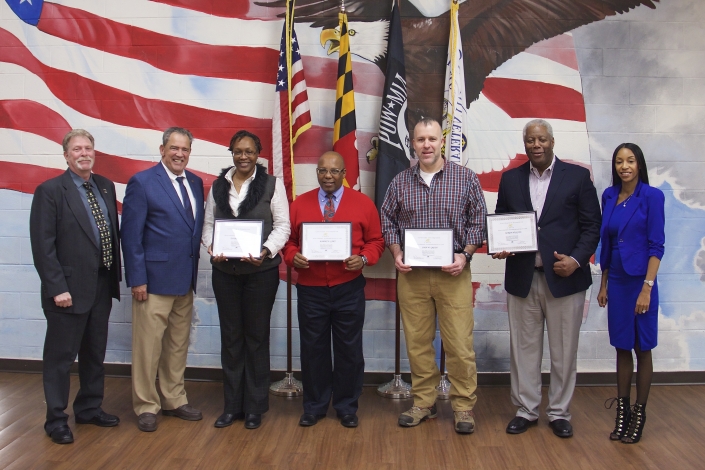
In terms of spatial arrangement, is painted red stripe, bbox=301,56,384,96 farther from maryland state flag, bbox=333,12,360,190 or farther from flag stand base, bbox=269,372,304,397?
flag stand base, bbox=269,372,304,397

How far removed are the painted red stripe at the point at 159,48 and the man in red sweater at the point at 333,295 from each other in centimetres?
117

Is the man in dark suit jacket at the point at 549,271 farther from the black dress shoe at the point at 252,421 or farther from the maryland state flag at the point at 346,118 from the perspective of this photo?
the black dress shoe at the point at 252,421

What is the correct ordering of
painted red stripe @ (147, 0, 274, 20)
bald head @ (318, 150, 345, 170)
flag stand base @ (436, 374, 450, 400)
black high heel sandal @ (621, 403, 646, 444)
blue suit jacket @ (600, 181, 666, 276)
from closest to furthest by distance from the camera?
blue suit jacket @ (600, 181, 666, 276) < black high heel sandal @ (621, 403, 646, 444) < bald head @ (318, 150, 345, 170) < flag stand base @ (436, 374, 450, 400) < painted red stripe @ (147, 0, 274, 20)

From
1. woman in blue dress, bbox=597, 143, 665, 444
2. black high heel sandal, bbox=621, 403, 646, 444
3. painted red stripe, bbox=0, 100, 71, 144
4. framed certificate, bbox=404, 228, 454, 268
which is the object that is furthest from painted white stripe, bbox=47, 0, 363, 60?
black high heel sandal, bbox=621, 403, 646, 444

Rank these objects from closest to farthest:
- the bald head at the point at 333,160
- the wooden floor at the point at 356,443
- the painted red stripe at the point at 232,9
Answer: the wooden floor at the point at 356,443 → the bald head at the point at 333,160 → the painted red stripe at the point at 232,9

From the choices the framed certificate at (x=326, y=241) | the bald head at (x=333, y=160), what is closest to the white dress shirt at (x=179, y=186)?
the framed certificate at (x=326, y=241)

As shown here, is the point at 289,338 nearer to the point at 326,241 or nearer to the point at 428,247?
the point at 326,241

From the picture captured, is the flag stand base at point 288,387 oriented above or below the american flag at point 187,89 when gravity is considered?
below

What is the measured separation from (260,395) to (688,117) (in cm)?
324

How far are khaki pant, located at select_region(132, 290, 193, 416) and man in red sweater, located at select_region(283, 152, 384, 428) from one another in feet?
2.27

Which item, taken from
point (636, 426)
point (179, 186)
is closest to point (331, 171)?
point (179, 186)

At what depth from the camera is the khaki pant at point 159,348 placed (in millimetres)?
3295

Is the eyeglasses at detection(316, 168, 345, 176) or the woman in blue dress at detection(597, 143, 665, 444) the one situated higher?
the eyeglasses at detection(316, 168, 345, 176)

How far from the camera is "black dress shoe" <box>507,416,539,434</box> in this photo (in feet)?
10.6
